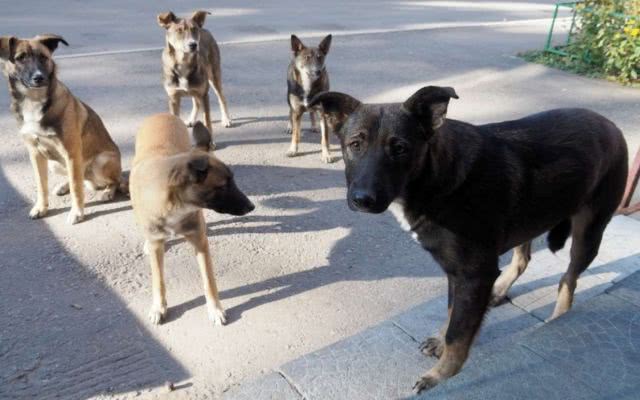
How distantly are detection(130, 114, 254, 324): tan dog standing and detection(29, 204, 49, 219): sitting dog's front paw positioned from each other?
1.70 m

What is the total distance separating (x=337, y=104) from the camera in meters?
2.82

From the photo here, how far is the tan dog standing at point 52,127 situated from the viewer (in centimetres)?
436

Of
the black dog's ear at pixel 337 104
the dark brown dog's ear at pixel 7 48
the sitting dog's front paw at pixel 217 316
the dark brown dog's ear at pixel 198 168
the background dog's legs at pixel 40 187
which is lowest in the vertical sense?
the sitting dog's front paw at pixel 217 316

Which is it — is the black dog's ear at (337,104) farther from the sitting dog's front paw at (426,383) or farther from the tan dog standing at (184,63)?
the tan dog standing at (184,63)

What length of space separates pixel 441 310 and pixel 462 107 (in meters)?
5.30

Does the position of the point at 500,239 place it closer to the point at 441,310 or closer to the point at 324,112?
the point at 441,310

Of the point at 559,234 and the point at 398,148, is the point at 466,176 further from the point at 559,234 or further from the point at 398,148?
the point at 559,234

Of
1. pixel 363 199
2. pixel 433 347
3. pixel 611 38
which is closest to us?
pixel 363 199

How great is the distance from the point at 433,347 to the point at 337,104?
5.54 ft

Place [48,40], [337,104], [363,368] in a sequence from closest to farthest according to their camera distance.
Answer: [337,104] < [363,368] < [48,40]

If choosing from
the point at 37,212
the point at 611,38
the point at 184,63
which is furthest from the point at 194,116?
the point at 611,38

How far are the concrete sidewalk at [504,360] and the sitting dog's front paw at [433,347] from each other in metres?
0.05

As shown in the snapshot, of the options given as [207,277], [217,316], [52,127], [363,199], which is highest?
[363,199]

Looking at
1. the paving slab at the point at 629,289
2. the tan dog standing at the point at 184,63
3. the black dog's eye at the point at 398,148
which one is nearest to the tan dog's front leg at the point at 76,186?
the tan dog standing at the point at 184,63
